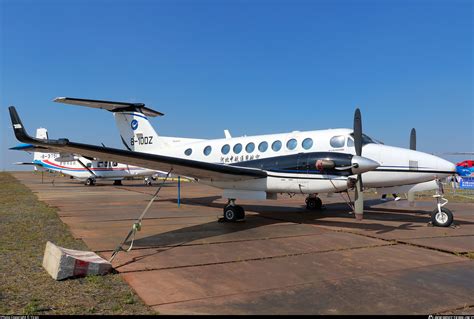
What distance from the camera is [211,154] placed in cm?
1353

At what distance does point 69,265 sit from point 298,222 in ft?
23.5

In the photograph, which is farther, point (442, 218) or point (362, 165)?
point (442, 218)

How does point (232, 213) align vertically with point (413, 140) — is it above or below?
below

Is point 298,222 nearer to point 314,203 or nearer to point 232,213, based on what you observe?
point 232,213

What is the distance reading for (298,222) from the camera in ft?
35.3

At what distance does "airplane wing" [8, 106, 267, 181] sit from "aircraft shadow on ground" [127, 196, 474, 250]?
144 centimetres

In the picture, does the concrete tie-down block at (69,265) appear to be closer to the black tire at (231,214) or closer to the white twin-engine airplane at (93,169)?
the black tire at (231,214)

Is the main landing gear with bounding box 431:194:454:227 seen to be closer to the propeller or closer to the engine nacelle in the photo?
the propeller

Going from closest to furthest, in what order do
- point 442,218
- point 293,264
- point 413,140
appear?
1. point 293,264
2. point 442,218
3. point 413,140

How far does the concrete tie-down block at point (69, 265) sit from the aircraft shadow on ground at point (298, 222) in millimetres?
2057

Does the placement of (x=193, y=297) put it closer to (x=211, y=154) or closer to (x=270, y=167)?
(x=270, y=167)

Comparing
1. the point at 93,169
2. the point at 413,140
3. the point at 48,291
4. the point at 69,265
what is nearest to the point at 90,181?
the point at 93,169

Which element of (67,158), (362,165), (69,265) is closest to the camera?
(69,265)

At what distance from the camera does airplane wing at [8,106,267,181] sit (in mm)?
6609
